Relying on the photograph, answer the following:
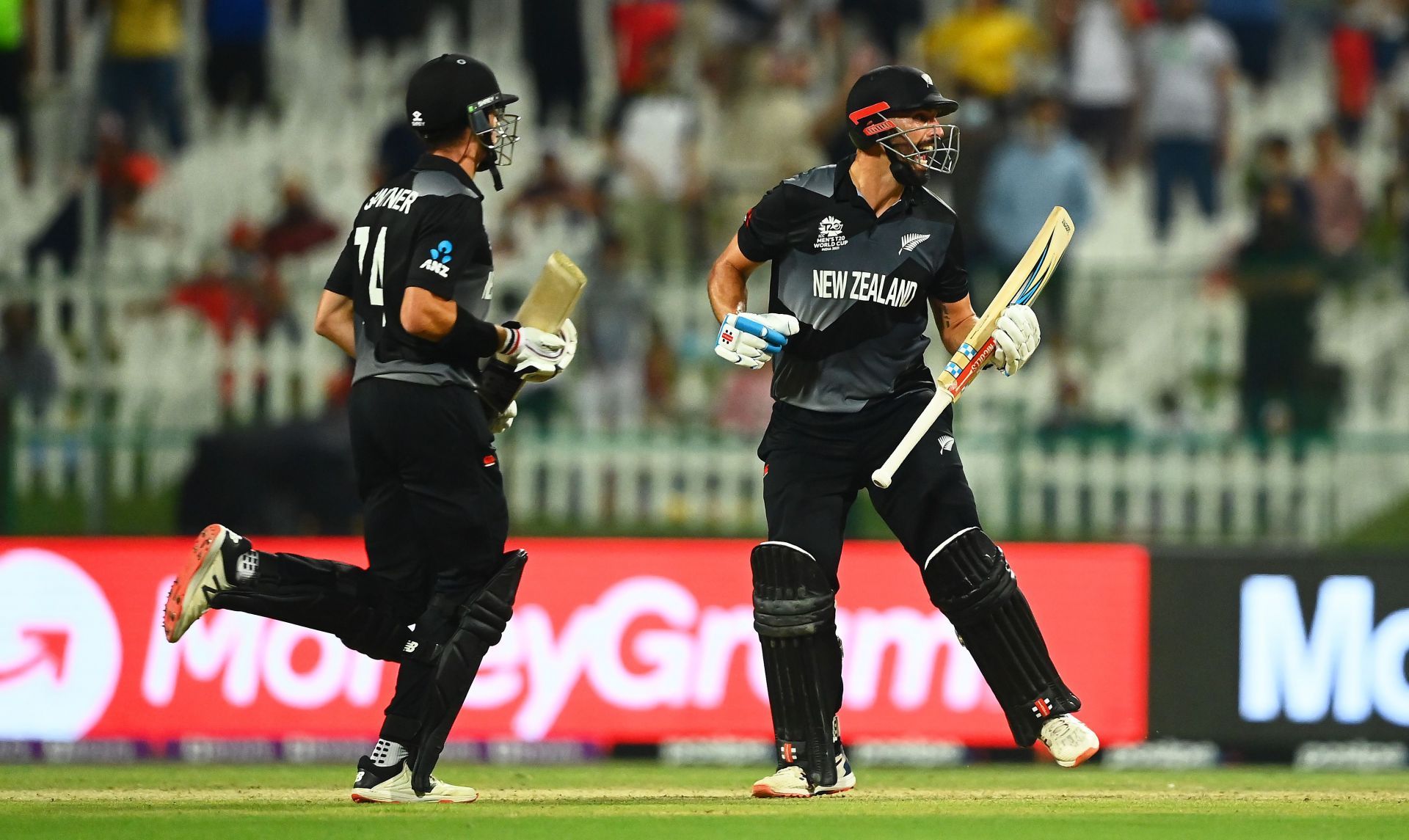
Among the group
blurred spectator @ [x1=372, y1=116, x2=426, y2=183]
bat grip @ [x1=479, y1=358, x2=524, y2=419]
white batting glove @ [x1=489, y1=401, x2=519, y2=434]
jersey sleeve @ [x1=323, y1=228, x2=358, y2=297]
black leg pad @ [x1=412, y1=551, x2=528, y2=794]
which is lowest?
black leg pad @ [x1=412, y1=551, x2=528, y2=794]

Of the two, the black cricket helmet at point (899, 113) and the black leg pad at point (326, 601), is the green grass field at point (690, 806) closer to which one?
the black leg pad at point (326, 601)

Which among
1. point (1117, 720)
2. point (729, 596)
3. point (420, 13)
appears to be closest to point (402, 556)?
point (729, 596)

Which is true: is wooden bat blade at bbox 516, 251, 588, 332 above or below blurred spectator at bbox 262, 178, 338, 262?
below

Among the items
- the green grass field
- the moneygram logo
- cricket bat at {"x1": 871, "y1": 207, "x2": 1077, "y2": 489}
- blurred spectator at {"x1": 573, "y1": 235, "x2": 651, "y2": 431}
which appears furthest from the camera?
blurred spectator at {"x1": 573, "y1": 235, "x2": 651, "y2": 431}

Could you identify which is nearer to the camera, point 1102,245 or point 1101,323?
point 1101,323

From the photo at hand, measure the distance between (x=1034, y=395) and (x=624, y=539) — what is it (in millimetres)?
3581

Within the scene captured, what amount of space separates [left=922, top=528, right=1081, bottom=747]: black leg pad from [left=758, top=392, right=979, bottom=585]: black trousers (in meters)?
0.09

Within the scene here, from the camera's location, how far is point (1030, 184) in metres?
12.9

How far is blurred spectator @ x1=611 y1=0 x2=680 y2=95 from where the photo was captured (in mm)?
14641

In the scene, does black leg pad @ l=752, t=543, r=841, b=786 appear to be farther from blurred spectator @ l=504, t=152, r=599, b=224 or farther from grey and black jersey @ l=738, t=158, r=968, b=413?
blurred spectator @ l=504, t=152, r=599, b=224

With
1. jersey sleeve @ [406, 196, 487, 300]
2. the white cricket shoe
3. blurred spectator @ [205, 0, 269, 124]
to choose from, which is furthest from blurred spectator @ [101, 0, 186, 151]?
the white cricket shoe

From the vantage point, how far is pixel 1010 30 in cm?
1413

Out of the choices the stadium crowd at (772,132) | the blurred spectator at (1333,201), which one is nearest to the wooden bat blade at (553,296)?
the stadium crowd at (772,132)

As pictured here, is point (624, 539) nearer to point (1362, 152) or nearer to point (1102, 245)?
point (1102, 245)
